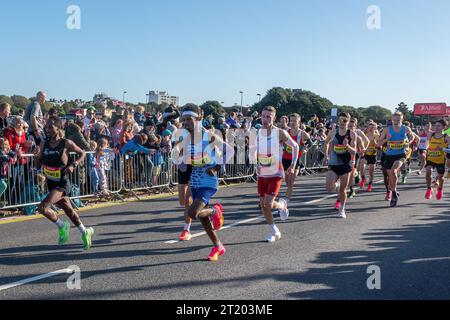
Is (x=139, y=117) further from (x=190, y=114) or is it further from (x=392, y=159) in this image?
(x=190, y=114)

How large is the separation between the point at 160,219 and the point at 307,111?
7452 centimetres

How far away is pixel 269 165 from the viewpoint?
7.29 meters

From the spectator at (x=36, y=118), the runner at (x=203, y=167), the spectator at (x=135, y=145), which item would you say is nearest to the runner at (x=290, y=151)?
the spectator at (x=135, y=145)

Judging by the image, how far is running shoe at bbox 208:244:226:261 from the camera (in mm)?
5922

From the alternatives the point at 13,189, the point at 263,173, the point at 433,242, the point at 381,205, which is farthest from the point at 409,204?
the point at 13,189

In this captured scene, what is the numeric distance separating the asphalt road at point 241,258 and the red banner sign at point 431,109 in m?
61.2

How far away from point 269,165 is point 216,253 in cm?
194

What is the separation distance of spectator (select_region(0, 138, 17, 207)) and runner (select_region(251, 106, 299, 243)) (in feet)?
16.6

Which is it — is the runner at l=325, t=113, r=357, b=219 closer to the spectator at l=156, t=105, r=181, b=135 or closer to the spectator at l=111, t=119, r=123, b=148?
the spectator at l=156, t=105, r=181, b=135

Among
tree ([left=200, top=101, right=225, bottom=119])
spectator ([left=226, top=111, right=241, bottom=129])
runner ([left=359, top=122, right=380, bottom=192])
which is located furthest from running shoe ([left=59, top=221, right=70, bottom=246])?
tree ([left=200, top=101, right=225, bottom=119])

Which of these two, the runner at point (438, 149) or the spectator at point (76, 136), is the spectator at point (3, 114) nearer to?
the spectator at point (76, 136)

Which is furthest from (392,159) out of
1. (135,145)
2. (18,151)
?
(18,151)
